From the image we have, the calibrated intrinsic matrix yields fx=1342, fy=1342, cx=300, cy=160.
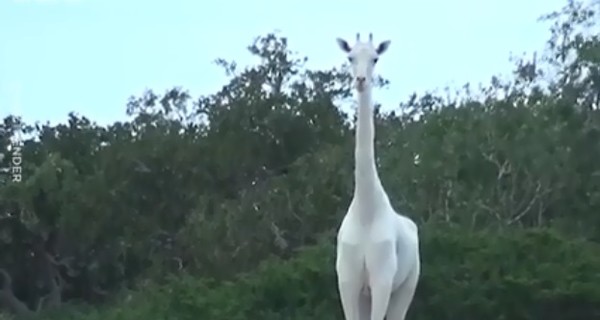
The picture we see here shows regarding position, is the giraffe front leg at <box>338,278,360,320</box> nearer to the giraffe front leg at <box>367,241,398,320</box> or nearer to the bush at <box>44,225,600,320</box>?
the giraffe front leg at <box>367,241,398,320</box>

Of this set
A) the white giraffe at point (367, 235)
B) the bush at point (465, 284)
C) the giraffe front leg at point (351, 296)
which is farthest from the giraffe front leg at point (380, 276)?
the bush at point (465, 284)

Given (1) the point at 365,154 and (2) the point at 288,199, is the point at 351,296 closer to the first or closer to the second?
(1) the point at 365,154

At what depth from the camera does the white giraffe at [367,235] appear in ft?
21.7

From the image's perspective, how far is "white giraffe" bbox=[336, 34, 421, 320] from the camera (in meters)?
6.62

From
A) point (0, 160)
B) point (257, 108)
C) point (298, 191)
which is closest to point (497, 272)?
point (298, 191)

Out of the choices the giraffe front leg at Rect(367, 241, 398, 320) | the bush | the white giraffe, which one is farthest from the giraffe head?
the bush

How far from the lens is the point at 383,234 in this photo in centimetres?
673

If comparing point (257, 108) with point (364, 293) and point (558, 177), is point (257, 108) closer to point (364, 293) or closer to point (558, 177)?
point (558, 177)

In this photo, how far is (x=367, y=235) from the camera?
676 cm

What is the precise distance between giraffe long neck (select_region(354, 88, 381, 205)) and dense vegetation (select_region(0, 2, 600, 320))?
6748mm

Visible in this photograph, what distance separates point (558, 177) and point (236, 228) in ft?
21.1

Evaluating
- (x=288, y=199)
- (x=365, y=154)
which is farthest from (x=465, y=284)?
(x=288, y=199)

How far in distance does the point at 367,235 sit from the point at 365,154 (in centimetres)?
41

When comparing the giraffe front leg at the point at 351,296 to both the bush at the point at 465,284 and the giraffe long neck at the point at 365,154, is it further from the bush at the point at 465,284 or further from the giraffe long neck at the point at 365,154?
the bush at the point at 465,284
